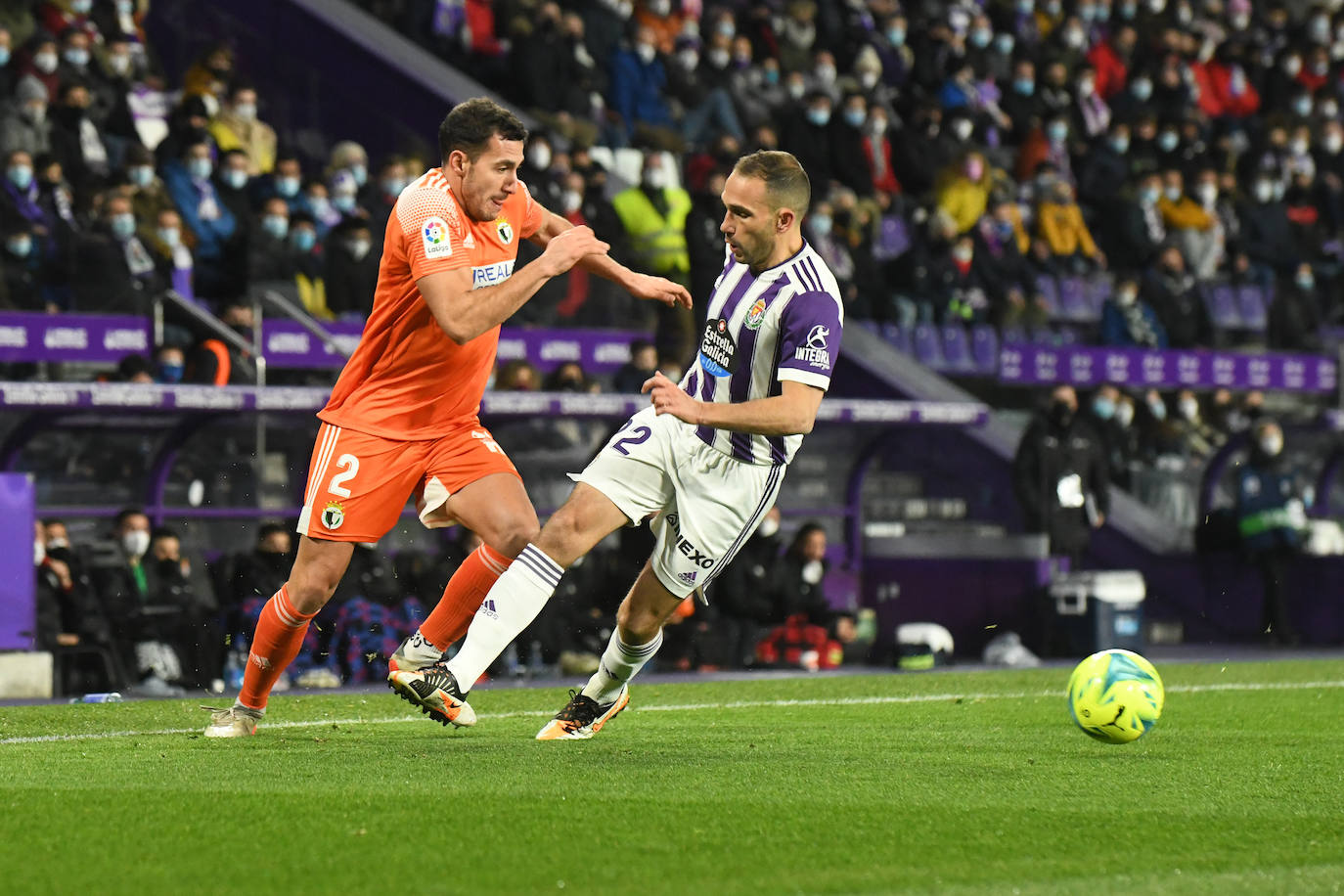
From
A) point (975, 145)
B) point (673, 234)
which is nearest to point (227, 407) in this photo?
point (673, 234)

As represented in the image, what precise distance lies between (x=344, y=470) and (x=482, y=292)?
0.91 metres

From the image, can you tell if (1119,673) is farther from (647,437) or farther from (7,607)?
(7,607)

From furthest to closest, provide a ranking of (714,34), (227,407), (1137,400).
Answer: (714,34) → (1137,400) → (227,407)

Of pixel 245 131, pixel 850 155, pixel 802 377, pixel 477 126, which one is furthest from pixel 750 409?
pixel 850 155

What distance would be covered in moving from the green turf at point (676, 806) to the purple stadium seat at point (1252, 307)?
12.6m

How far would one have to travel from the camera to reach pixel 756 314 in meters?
7.13

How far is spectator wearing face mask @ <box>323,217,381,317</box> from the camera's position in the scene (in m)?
14.7

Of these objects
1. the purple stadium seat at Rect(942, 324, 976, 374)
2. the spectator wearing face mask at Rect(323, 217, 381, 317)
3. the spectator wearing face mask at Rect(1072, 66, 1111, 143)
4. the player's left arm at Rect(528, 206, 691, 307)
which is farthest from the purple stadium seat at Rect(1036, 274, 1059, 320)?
the player's left arm at Rect(528, 206, 691, 307)

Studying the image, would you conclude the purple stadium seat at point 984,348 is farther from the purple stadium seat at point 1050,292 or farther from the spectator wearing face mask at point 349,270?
the spectator wearing face mask at point 349,270

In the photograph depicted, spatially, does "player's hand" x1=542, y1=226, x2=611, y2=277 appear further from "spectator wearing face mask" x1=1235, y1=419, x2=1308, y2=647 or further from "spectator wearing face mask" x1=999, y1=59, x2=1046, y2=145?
"spectator wearing face mask" x1=999, y1=59, x2=1046, y2=145

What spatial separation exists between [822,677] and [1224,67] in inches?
618

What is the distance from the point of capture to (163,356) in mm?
12867

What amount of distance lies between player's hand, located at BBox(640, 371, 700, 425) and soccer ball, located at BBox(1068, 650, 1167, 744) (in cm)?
203

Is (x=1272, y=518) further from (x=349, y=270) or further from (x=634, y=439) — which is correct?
(x=634, y=439)
